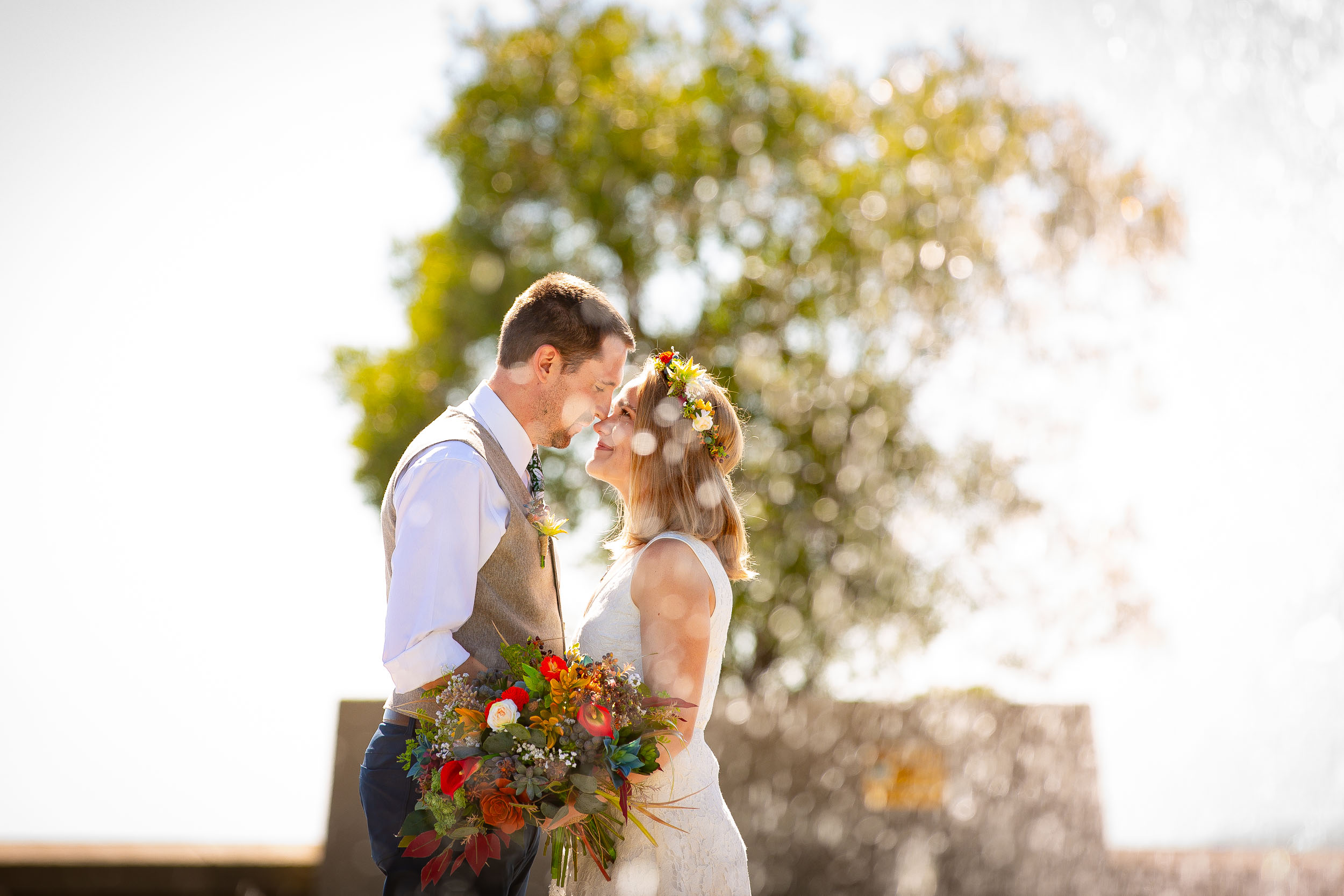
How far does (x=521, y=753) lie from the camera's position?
255cm

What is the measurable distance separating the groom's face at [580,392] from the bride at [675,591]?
16 centimetres

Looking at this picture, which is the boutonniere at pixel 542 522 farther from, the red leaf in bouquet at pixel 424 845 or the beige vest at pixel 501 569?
the red leaf in bouquet at pixel 424 845

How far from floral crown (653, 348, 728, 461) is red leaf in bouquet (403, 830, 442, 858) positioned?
5.27 feet

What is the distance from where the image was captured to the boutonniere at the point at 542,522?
10.2 feet

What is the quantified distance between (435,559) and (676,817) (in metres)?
1.23

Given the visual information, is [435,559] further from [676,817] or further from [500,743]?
[676,817]

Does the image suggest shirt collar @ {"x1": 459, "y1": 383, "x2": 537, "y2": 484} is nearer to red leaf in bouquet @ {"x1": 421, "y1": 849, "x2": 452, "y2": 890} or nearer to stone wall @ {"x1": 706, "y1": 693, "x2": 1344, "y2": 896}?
red leaf in bouquet @ {"x1": 421, "y1": 849, "x2": 452, "y2": 890}

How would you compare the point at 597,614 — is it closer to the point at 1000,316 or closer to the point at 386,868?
the point at 386,868

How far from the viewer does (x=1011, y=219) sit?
476 inches

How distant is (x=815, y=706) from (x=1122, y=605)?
569cm

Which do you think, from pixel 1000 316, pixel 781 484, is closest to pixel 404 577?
pixel 781 484

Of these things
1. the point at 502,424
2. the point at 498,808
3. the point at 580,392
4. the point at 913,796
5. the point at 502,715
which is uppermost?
the point at 580,392

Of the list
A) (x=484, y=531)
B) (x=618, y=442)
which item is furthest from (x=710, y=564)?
(x=484, y=531)

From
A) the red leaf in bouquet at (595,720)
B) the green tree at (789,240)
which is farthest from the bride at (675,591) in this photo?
the green tree at (789,240)
